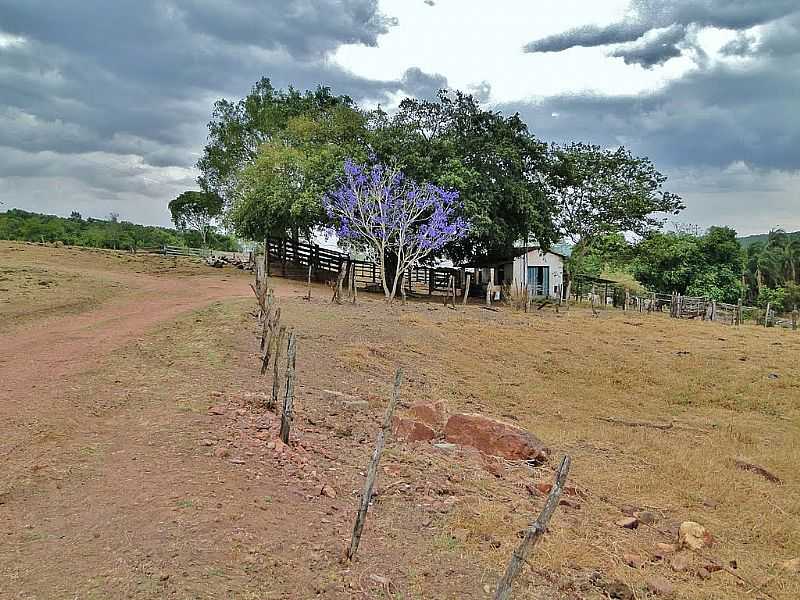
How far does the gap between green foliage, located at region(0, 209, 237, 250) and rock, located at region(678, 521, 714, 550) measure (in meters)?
35.2

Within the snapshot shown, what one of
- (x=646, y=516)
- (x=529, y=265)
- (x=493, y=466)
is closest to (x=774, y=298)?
(x=529, y=265)

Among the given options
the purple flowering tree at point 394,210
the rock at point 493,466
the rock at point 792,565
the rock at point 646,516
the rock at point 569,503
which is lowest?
the rock at point 792,565

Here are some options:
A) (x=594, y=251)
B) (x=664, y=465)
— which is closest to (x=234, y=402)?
(x=664, y=465)

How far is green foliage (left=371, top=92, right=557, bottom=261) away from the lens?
2311 cm

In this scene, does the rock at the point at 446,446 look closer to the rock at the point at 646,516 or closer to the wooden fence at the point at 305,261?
the rock at the point at 646,516

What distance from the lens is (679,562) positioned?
4289mm

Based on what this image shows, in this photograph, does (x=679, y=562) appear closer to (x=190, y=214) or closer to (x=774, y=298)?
(x=774, y=298)

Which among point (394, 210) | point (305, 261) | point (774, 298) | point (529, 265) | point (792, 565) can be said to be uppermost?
point (394, 210)

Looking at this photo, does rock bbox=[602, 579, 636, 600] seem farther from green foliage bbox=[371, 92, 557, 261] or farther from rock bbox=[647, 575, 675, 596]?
green foliage bbox=[371, 92, 557, 261]

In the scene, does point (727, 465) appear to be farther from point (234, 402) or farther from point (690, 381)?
point (234, 402)

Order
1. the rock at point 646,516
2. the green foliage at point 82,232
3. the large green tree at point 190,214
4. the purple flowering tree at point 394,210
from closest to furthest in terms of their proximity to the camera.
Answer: the rock at point 646,516, the purple flowering tree at point 394,210, the green foliage at point 82,232, the large green tree at point 190,214

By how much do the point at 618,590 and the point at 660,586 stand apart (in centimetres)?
35

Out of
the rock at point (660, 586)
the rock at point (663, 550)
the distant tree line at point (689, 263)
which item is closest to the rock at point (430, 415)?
the rock at point (663, 550)

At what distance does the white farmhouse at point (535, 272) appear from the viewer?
108 feet
